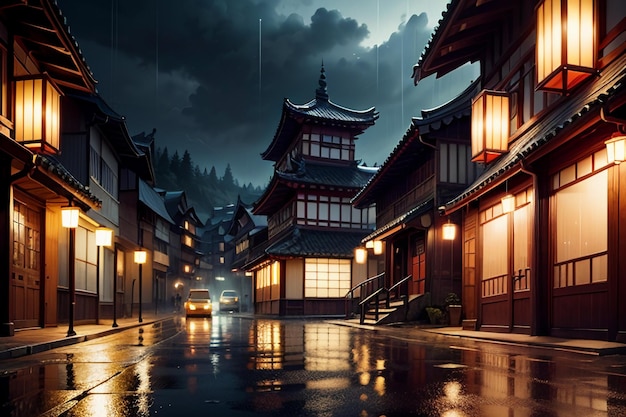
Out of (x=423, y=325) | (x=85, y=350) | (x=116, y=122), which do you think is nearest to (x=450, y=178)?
(x=423, y=325)

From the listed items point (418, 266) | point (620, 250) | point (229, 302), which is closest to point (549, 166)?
point (620, 250)

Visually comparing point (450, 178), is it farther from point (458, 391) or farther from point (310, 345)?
point (458, 391)

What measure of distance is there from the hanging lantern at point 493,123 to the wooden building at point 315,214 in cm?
2072

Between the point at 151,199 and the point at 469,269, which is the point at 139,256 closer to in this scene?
the point at 469,269

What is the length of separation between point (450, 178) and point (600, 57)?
35.5 feet

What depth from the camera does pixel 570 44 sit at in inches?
461

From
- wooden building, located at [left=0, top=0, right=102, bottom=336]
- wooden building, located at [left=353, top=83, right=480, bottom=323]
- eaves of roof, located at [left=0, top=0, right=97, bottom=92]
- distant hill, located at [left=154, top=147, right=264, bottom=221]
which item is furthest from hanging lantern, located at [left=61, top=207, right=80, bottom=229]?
distant hill, located at [left=154, top=147, right=264, bottom=221]

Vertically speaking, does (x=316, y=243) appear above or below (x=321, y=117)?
below

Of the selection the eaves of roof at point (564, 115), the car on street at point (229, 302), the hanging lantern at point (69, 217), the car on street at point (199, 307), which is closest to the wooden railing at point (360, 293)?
the car on street at point (199, 307)

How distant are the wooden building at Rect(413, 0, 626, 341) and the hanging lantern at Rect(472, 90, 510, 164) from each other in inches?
1.1

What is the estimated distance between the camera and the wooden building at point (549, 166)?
10666mm

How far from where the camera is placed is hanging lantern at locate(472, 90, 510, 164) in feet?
53.7

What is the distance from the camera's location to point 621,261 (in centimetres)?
1024

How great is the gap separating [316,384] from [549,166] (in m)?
9.30
